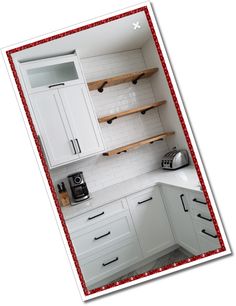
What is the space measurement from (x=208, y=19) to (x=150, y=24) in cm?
22

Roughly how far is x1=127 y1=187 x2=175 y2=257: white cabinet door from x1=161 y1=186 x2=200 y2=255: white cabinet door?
1.3 inches

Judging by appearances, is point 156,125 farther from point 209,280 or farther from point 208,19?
point 209,280

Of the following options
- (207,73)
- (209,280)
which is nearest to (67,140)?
(207,73)

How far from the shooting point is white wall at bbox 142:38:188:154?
36.4 inches

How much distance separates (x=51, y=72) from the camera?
0.97 m

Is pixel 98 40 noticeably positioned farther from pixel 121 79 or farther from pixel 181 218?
pixel 181 218

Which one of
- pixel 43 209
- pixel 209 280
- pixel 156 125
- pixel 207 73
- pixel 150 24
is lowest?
pixel 209 280

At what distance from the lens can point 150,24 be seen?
847 mm

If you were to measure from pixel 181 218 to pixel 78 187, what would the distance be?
19.4 inches

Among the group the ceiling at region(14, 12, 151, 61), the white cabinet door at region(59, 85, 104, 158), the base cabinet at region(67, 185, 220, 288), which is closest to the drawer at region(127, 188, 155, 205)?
the base cabinet at region(67, 185, 220, 288)

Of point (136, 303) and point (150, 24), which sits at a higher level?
point (150, 24)

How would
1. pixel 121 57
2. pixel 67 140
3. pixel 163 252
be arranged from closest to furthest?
pixel 163 252, pixel 121 57, pixel 67 140

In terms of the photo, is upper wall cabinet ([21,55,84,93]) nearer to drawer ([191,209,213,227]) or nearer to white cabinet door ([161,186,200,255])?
white cabinet door ([161,186,200,255])

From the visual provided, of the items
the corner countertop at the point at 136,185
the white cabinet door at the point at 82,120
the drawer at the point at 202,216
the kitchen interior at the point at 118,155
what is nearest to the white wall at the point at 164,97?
the kitchen interior at the point at 118,155
